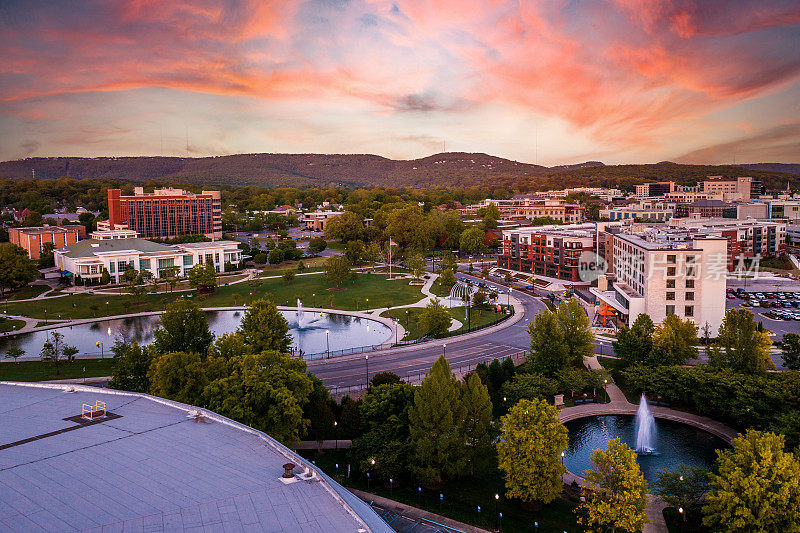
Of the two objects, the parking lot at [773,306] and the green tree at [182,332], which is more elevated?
the green tree at [182,332]

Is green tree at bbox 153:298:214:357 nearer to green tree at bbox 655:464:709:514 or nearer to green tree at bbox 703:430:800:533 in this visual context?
green tree at bbox 655:464:709:514

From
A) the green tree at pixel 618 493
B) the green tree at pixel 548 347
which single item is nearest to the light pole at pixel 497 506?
the green tree at pixel 618 493

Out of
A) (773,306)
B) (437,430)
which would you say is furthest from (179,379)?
(773,306)

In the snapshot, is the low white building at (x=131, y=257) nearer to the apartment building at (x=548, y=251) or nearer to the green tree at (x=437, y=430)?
the apartment building at (x=548, y=251)

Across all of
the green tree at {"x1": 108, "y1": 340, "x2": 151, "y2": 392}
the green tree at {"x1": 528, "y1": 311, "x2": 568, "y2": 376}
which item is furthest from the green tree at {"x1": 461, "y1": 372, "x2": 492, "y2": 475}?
the green tree at {"x1": 108, "y1": 340, "x2": 151, "y2": 392}

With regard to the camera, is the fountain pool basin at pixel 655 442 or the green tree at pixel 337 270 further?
the green tree at pixel 337 270

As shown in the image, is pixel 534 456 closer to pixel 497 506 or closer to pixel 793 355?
pixel 497 506
